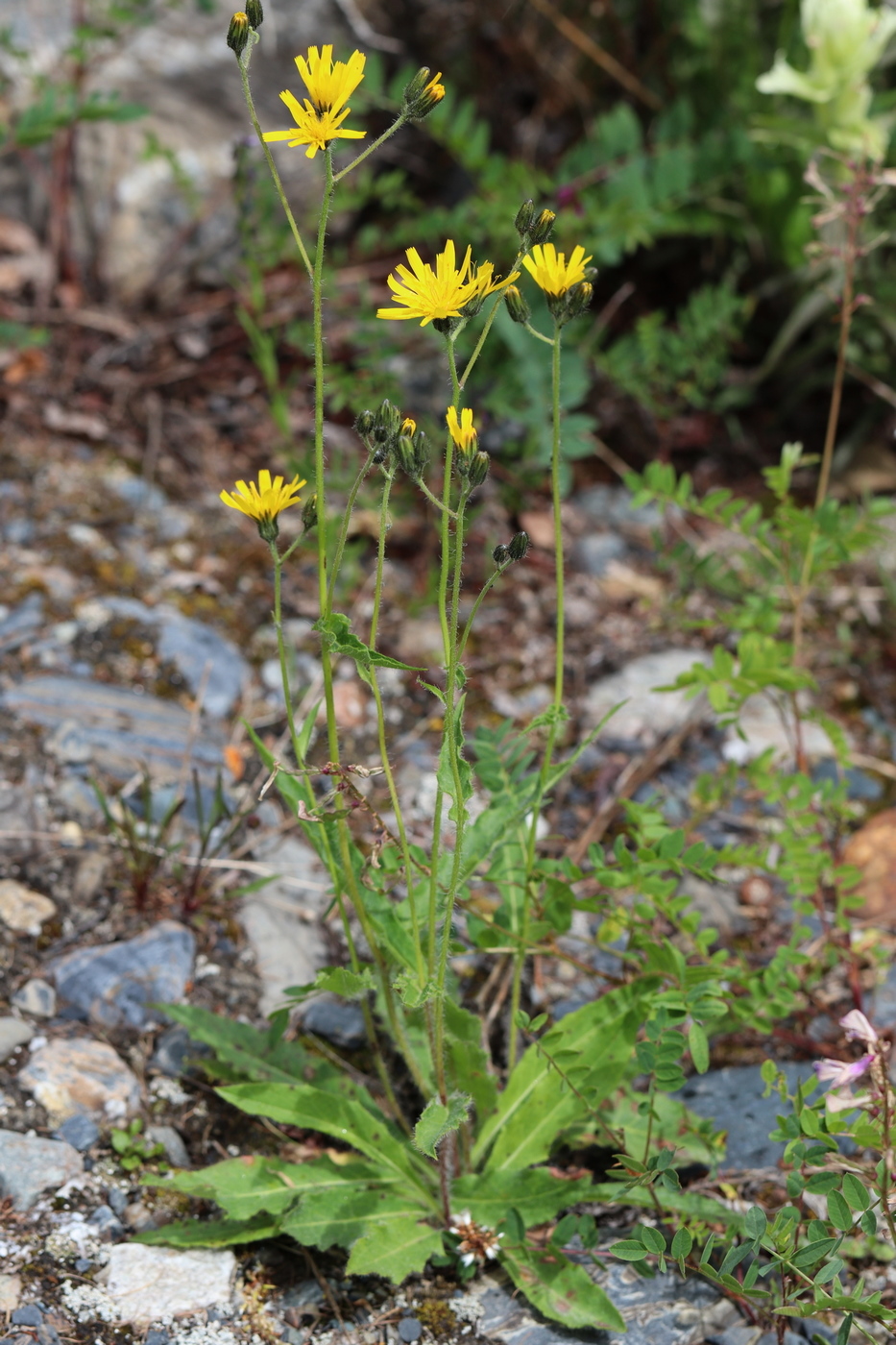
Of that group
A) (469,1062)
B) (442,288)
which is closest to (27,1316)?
(469,1062)

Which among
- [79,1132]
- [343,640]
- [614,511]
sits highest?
[343,640]

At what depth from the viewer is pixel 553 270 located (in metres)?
1.42

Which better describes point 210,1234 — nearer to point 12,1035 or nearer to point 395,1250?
point 395,1250

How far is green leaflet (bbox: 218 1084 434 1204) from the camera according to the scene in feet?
5.74

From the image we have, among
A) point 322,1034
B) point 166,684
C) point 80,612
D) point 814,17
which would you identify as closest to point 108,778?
point 166,684

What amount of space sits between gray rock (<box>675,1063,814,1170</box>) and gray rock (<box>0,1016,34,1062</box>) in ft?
3.77

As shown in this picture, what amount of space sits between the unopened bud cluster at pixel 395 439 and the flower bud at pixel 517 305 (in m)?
0.21

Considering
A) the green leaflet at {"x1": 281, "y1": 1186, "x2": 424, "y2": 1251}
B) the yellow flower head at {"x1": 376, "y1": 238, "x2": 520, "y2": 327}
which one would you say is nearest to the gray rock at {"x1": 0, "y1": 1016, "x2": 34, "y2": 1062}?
the green leaflet at {"x1": 281, "y1": 1186, "x2": 424, "y2": 1251}

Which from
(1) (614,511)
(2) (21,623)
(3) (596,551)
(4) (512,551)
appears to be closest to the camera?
(4) (512,551)

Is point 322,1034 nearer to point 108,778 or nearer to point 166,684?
point 108,778

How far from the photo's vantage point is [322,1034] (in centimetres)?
211

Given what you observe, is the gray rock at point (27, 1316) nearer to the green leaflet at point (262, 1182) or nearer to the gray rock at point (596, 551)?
the green leaflet at point (262, 1182)

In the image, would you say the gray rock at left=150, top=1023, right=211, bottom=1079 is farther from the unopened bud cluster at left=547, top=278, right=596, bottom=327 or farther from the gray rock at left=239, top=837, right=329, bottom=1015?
the unopened bud cluster at left=547, top=278, right=596, bottom=327

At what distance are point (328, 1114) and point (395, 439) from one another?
3.41 ft
